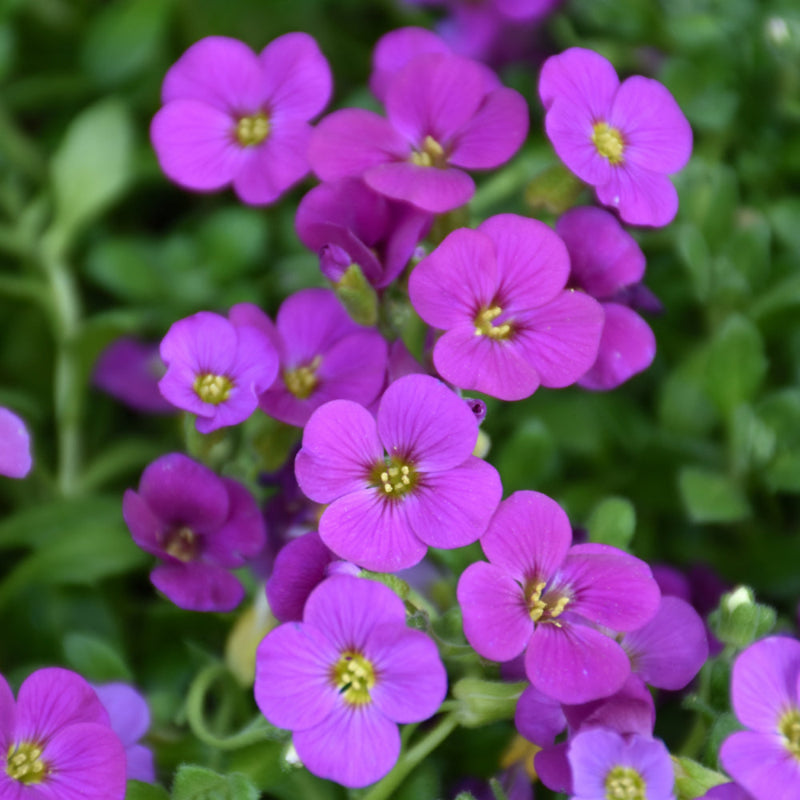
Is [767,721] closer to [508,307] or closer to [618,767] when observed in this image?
[618,767]

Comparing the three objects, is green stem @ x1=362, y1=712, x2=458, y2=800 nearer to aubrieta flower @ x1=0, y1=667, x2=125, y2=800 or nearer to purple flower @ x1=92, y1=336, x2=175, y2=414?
aubrieta flower @ x1=0, y1=667, x2=125, y2=800

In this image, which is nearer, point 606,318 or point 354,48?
point 606,318

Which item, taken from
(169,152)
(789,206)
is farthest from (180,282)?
(789,206)

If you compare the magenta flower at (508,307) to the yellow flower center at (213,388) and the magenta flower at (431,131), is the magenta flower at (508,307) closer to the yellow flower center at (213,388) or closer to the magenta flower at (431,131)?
the magenta flower at (431,131)

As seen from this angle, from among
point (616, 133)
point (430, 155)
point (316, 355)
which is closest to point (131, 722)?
point (316, 355)

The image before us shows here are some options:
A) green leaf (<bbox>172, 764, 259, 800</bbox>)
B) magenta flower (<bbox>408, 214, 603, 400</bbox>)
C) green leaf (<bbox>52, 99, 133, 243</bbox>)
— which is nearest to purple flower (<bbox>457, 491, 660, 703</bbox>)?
magenta flower (<bbox>408, 214, 603, 400</bbox>)

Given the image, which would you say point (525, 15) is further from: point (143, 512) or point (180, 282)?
point (143, 512)
